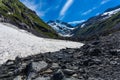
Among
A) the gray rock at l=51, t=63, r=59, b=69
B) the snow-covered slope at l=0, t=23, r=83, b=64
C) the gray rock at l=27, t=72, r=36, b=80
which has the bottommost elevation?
the gray rock at l=27, t=72, r=36, b=80

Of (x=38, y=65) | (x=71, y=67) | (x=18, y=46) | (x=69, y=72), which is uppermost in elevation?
(x=18, y=46)

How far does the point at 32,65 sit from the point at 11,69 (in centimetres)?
226

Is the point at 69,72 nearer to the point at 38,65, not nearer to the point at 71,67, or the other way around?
the point at 71,67

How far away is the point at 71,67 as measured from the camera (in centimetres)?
2319

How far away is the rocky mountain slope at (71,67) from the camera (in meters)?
20.9

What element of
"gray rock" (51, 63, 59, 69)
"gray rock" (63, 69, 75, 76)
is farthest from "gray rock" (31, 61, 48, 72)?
"gray rock" (63, 69, 75, 76)

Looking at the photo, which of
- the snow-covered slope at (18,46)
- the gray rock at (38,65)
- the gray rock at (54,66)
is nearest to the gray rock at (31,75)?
the gray rock at (38,65)

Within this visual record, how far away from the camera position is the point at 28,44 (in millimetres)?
36438

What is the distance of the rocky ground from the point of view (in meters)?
20.9

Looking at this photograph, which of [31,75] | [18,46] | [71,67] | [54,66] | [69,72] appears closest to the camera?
[69,72]

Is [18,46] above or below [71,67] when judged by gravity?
above

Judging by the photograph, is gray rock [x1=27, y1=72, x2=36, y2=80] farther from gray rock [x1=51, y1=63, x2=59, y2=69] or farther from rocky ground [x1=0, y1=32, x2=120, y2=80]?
gray rock [x1=51, y1=63, x2=59, y2=69]

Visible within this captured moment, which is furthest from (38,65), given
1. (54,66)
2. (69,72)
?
(69,72)

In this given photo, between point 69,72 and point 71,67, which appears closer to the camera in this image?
point 69,72
